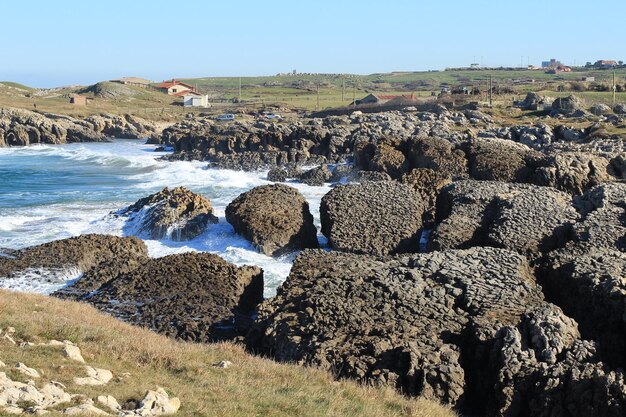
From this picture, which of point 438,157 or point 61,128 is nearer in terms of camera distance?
point 438,157

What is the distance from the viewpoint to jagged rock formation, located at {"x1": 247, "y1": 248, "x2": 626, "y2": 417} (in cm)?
1247

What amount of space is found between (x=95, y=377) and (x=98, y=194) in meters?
33.4

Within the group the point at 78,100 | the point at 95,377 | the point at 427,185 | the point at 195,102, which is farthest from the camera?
the point at 195,102

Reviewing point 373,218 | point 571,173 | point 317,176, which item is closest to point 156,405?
point 373,218

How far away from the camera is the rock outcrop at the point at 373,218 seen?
24.4 metres

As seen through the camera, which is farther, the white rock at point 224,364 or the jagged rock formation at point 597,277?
the jagged rock formation at point 597,277

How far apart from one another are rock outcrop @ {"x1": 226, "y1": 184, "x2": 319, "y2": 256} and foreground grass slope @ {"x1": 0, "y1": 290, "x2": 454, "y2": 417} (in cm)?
1170

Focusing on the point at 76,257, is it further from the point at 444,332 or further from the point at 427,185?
the point at 427,185

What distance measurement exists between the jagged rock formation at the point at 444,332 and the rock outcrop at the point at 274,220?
7.16 m

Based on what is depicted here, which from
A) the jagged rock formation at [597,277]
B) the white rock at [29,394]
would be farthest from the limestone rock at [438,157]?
the white rock at [29,394]

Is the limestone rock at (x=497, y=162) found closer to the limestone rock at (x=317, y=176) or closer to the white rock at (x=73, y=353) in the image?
the limestone rock at (x=317, y=176)

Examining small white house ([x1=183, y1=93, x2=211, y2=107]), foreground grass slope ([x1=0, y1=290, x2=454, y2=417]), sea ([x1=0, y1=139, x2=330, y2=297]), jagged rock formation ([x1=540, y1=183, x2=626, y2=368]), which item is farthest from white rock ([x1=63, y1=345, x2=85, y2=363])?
small white house ([x1=183, y1=93, x2=211, y2=107])

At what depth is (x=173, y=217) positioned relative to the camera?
97.3 ft

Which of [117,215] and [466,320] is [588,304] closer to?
[466,320]
